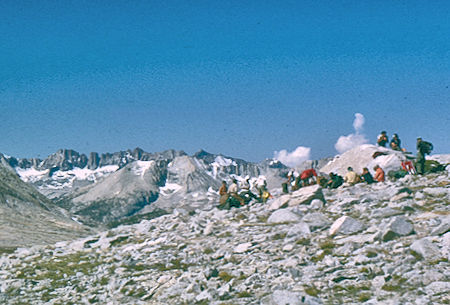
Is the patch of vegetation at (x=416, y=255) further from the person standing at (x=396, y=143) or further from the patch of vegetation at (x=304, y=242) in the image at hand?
the person standing at (x=396, y=143)

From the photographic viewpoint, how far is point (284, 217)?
22.1 meters

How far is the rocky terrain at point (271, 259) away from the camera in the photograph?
1184cm

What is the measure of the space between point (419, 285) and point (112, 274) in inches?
512

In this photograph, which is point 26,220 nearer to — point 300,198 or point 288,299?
point 300,198

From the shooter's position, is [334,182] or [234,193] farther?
[234,193]

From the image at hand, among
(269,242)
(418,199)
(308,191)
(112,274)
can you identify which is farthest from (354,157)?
(112,274)

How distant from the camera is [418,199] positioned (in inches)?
810

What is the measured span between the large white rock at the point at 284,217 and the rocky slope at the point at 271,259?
7cm

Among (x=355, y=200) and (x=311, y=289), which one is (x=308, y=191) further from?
(x=311, y=289)

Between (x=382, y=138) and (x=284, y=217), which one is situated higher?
(x=382, y=138)

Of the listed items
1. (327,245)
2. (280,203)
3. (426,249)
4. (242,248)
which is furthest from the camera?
(280,203)

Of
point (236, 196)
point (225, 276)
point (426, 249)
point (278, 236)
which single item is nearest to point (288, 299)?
point (225, 276)

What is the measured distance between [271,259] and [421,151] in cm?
2133

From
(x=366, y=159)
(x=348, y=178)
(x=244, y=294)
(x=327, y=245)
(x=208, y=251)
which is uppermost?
(x=366, y=159)
